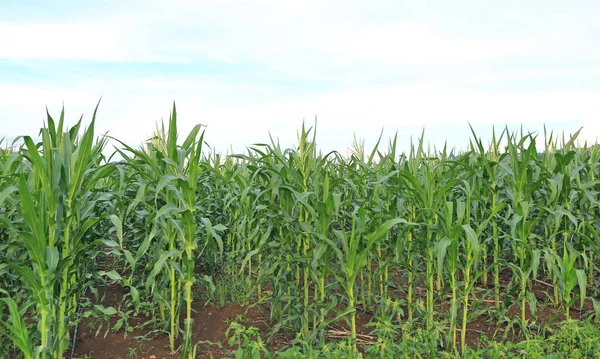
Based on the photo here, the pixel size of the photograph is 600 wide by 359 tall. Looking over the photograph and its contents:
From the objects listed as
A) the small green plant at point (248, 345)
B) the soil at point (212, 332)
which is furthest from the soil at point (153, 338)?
the small green plant at point (248, 345)

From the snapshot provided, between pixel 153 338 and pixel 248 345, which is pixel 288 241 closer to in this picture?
pixel 248 345

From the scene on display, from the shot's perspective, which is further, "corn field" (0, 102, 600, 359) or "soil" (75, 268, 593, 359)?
"soil" (75, 268, 593, 359)

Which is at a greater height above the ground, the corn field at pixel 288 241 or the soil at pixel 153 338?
the corn field at pixel 288 241

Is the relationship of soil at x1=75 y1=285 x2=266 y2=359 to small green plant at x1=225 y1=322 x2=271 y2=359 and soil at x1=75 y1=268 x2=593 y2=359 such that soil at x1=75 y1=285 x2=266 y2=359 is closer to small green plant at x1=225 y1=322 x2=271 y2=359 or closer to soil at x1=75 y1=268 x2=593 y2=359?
soil at x1=75 y1=268 x2=593 y2=359

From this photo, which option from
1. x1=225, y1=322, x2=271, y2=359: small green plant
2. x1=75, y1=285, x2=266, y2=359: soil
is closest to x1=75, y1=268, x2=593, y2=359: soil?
x1=75, y1=285, x2=266, y2=359: soil

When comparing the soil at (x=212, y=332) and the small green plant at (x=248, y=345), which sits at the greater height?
the small green plant at (x=248, y=345)

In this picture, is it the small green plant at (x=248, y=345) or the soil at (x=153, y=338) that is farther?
the soil at (x=153, y=338)

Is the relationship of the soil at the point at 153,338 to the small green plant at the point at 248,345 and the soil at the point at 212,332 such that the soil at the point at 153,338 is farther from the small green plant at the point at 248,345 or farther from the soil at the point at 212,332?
the small green plant at the point at 248,345

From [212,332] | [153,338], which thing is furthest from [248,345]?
[153,338]

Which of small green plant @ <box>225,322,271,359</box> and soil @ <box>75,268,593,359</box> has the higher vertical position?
small green plant @ <box>225,322,271,359</box>

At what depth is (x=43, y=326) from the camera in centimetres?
351

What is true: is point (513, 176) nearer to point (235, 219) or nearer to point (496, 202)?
point (496, 202)

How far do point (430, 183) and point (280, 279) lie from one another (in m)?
1.50

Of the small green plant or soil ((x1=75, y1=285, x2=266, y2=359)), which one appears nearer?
the small green plant
